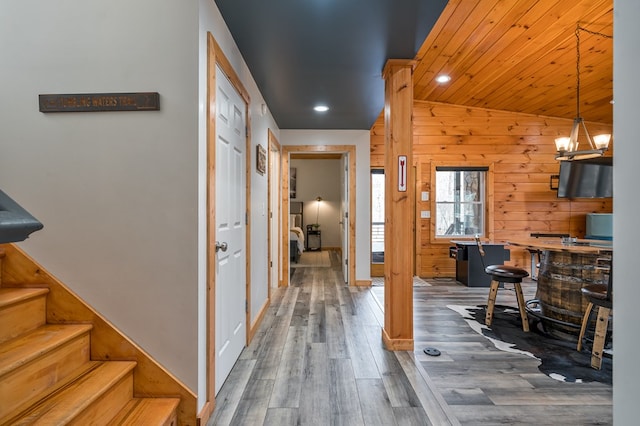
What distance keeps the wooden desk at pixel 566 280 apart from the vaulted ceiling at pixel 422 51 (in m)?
2.05

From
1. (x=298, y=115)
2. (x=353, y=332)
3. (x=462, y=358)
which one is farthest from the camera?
(x=298, y=115)

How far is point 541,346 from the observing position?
2574mm

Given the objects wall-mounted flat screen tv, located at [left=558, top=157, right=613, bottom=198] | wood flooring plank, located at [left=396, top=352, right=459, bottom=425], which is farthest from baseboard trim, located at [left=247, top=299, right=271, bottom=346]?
wall-mounted flat screen tv, located at [left=558, top=157, right=613, bottom=198]

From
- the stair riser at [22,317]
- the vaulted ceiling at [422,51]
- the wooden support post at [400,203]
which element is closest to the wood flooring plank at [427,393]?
the wooden support post at [400,203]

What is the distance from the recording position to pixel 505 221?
5312mm

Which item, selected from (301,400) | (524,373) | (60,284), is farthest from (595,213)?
(60,284)

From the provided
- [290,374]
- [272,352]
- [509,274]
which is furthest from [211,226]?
[509,274]

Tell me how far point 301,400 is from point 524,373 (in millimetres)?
1539

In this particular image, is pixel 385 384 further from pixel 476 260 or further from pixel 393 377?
pixel 476 260

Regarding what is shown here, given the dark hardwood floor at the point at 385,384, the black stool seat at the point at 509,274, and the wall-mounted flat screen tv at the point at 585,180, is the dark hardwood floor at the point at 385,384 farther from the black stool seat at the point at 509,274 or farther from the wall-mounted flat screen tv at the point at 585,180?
the wall-mounted flat screen tv at the point at 585,180

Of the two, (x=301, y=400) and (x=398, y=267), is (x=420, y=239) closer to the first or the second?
(x=398, y=267)

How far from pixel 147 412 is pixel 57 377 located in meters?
0.41

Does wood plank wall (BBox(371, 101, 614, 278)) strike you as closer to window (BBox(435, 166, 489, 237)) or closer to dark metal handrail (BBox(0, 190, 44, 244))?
window (BBox(435, 166, 489, 237))

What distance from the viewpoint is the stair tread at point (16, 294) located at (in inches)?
53.7
